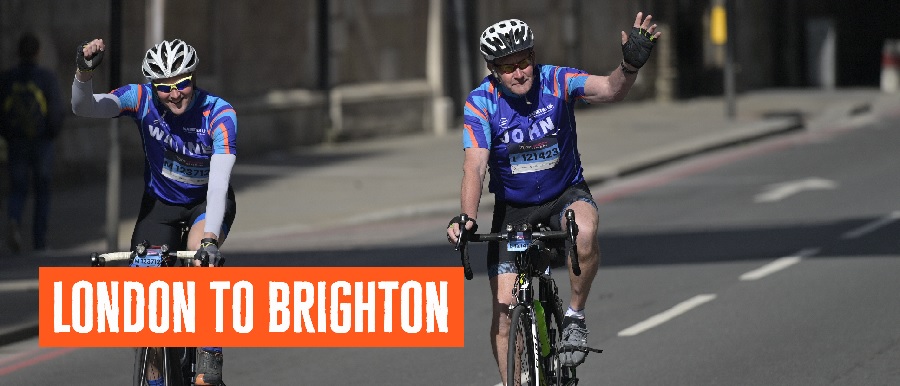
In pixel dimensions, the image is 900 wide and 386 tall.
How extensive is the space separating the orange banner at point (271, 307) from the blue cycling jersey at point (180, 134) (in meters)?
0.47

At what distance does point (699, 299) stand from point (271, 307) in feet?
16.1

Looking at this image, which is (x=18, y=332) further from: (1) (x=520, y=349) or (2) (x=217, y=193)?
(1) (x=520, y=349)

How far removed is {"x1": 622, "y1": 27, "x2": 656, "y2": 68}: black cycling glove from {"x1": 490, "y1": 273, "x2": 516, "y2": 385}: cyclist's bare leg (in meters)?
1.10

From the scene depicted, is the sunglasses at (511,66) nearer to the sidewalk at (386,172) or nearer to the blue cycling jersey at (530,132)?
the blue cycling jersey at (530,132)

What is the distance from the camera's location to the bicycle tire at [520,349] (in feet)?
24.2

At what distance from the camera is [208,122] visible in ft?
26.1

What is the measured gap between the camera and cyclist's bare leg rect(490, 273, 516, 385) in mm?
7852

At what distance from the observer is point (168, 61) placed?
776 cm

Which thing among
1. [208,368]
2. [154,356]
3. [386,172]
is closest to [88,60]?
[154,356]

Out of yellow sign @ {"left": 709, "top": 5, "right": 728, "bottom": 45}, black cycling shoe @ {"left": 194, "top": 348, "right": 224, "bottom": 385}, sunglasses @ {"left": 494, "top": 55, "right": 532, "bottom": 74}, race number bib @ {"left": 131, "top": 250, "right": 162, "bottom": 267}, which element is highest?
yellow sign @ {"left": 709, "top": 5, "right": 728, "bottom": 45}

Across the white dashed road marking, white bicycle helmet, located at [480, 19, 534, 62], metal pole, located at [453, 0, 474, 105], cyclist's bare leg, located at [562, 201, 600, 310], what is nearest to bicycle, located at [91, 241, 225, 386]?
white bicycle helmet, located at [480, 19, 534, 62]

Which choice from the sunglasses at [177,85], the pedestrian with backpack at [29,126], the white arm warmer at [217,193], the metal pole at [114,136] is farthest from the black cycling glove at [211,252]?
the pedestrian with backpack at [29,126]

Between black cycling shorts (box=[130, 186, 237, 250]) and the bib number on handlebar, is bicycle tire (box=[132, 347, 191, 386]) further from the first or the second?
the bib number on handlebar

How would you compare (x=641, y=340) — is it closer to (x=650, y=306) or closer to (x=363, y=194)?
(x=650, y=306)
